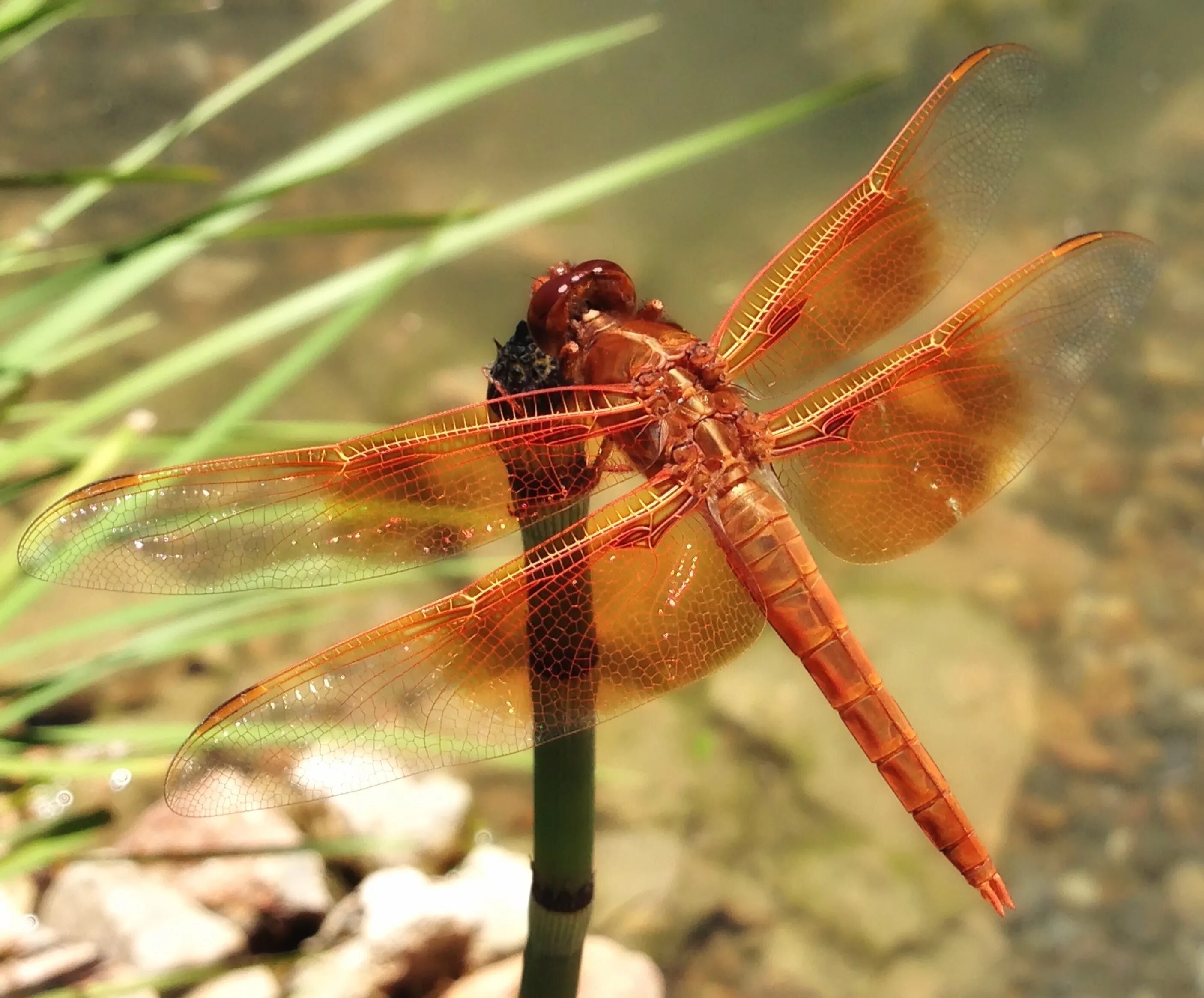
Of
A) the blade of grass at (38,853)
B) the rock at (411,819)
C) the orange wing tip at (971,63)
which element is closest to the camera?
the orange wing tip at (971,63)

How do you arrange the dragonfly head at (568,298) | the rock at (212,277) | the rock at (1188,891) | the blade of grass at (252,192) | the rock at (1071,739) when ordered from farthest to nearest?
the rock at (212,277)
the rock at (1071,739)
the rock at (1188,891)
the blade of grass at (252,192)
the dragonfly head at (568,298)

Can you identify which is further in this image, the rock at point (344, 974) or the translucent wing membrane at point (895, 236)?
the rock at point (344, 974)

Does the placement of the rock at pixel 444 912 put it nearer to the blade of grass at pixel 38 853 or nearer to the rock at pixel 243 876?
the rock at pixel 243 876

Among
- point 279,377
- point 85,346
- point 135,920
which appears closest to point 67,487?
point 85,346

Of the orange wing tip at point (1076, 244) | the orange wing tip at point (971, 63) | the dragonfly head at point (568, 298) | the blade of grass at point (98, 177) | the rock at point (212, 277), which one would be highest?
the rock at point (212, 277)

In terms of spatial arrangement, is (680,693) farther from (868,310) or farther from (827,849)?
(868,310)

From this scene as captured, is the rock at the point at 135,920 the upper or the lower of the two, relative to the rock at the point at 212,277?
lower

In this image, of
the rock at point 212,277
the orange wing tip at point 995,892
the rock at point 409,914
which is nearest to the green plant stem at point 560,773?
the orange wing tip at point 995,892

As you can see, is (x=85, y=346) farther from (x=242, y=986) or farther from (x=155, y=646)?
(x=242, y=986)
